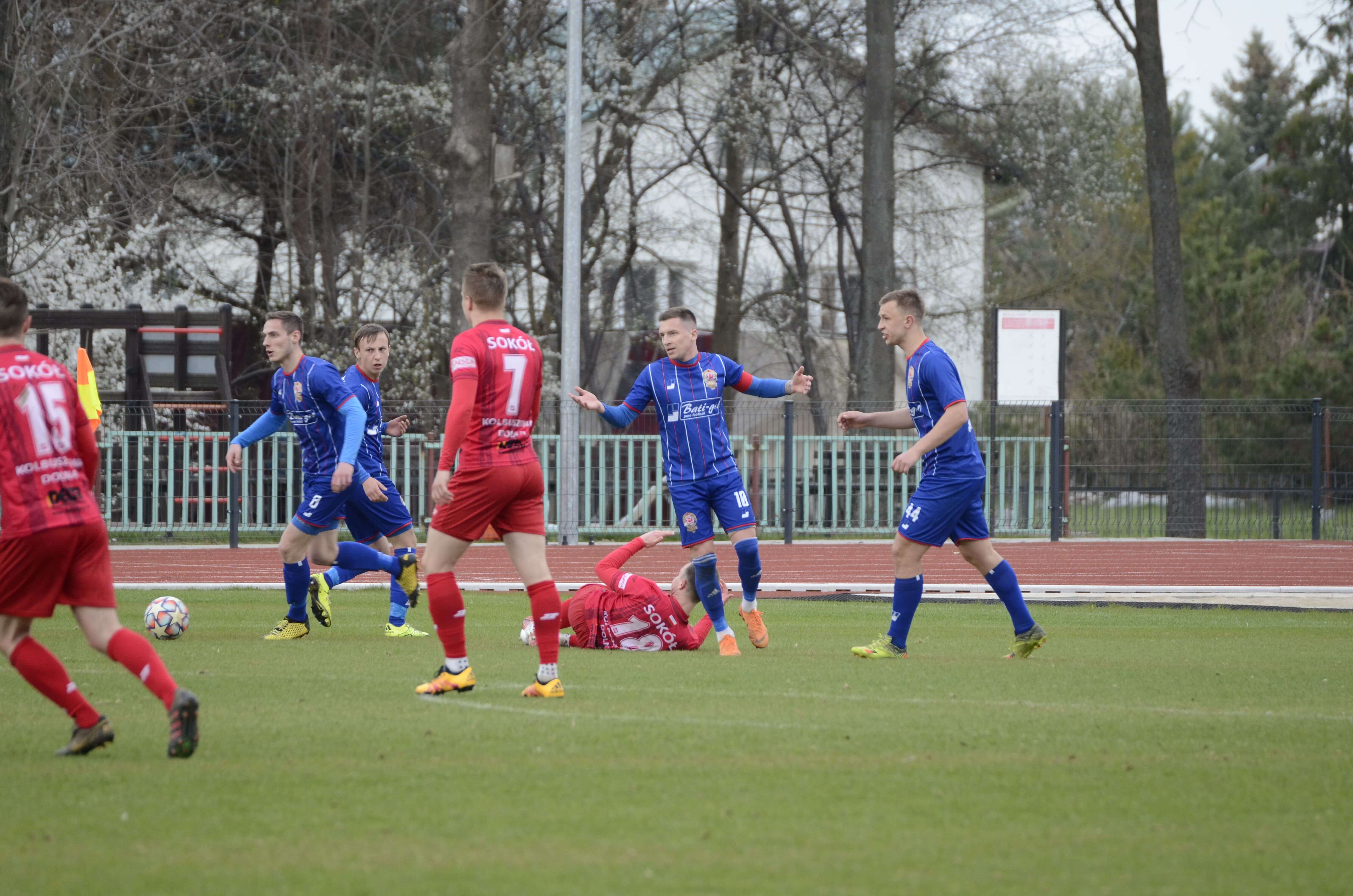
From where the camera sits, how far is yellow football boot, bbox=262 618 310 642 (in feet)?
30.3

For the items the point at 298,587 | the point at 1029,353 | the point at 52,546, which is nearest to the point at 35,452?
the point at 52,546

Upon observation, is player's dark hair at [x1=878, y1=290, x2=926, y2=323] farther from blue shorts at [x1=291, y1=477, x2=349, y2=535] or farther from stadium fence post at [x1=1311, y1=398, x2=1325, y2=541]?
stadium fence post at [x1=1311, y1=398, x2=1325, y2=541]

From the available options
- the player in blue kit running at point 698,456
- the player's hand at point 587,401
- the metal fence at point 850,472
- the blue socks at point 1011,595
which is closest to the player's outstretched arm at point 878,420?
the player in blue kit running at point 698,456

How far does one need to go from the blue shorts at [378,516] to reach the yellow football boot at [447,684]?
3322mm

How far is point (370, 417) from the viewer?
991 cm

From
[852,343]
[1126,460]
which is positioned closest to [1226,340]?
[852,343]

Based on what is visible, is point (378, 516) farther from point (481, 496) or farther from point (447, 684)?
point (481, 496)

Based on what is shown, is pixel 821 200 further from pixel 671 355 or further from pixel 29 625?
pixel 29 625

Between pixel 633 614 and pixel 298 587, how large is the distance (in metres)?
2.39

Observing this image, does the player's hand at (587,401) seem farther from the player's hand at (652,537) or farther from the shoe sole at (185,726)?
the shoe sole at (185,726)

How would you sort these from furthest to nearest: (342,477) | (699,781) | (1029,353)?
(1029,353)
(342,477)
(699,781)

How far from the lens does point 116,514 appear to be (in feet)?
65.0

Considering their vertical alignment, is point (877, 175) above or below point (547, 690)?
above

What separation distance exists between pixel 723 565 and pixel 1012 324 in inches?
329
